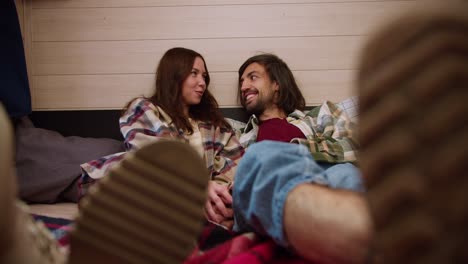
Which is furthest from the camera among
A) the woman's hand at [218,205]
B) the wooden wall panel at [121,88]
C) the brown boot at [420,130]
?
the wooden wall panel at [121,88]

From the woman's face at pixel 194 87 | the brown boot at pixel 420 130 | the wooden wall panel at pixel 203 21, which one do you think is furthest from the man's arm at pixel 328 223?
the wooden wall panel at pixel 203 21

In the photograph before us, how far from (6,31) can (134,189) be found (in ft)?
3.90

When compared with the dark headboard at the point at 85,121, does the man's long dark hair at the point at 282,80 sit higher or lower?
higher

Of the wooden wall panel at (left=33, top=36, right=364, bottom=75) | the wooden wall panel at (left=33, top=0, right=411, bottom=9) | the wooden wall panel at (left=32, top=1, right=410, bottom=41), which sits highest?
the wooden wall panel at (left=33, top=0, right=411, bottom=9)

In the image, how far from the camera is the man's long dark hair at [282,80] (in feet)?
4.93

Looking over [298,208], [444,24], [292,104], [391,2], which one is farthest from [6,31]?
[391,2]

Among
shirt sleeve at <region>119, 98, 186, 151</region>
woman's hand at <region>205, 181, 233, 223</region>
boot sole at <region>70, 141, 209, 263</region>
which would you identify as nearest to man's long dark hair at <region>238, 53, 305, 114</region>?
shirt sleeve at <region>119, 98, 186, 151</region>

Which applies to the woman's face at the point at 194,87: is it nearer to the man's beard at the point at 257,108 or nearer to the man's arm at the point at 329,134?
the man's beard at the point at 257,108

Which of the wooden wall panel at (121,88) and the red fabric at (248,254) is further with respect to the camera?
the wooden wall panel at (121,88)

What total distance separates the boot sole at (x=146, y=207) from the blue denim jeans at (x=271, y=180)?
0.16 metres

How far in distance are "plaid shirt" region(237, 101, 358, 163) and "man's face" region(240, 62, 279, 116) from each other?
56 mm

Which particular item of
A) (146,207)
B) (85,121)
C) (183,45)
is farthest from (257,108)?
(146,207)

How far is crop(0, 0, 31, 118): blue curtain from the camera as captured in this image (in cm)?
119

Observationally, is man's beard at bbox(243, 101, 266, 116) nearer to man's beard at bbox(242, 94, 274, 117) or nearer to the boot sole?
man's beard at bbox(242, 94, 274, 117)
